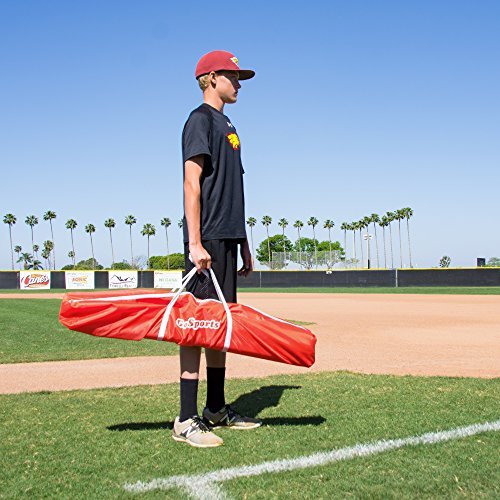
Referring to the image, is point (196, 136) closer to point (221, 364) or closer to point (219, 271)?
point (219, 271)

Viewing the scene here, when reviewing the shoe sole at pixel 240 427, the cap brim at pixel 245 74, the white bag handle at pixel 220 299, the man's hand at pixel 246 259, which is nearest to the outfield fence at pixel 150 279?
the man's hand at pixel 246 259

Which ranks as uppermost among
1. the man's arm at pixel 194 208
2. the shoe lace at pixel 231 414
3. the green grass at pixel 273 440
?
the man's arm at pixel 194 208

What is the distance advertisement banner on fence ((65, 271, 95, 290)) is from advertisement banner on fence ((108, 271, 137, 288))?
4.56ft

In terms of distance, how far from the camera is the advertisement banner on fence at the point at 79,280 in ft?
→ 149

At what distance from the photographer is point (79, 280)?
4569cm

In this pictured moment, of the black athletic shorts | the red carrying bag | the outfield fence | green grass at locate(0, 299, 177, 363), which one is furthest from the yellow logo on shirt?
the outfield fence

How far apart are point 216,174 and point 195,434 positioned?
1.52m

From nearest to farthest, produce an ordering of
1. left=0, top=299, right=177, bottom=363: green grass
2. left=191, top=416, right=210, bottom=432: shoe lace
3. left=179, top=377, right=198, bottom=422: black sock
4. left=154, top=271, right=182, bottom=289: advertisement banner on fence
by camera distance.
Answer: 1. left=191, top=416, right=210, bottom=432: shoe lace
2. left=179, top=377, right=198, bottom=422: black sock
3. left=0, top=299, right=177, bottom=363: green grass
4. left=154, top=271, right=182, bottom=289: advertisement banner on fence

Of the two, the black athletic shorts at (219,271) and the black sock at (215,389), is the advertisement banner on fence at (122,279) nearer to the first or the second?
the black sock at (215,389)

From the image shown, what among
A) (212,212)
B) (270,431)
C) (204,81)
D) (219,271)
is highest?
(204,81)

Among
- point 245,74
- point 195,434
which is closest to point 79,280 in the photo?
point 245,74

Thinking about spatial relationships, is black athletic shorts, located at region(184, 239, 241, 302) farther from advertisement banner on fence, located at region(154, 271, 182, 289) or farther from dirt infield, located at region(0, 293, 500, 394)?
advertisement banner on fence, located at region(154, 271, 182, 289)

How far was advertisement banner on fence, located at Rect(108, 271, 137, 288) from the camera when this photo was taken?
4544cm

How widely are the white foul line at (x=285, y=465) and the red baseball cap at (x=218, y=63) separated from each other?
237 centimetres
